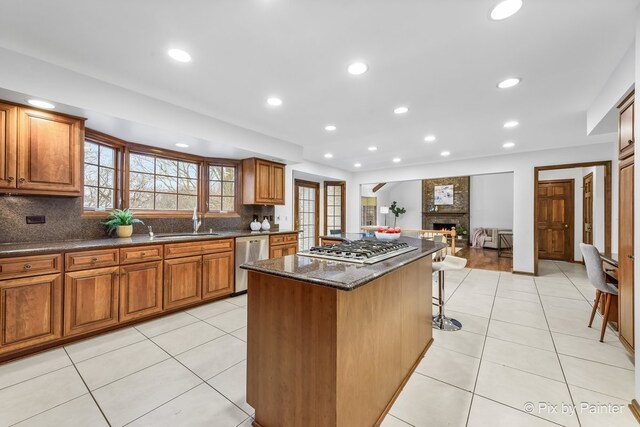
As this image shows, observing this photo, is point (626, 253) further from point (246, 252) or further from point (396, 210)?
point (396, 210)

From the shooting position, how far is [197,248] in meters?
3.36

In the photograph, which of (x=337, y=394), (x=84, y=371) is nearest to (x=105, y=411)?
(x=84, y=371)

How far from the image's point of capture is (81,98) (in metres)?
2.38

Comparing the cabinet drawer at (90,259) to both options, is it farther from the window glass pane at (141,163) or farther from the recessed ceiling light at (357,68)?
the recessed ceiling light at (357,68)

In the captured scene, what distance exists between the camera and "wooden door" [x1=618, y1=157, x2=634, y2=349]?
6.70 feet

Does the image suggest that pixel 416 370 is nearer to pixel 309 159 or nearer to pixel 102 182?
Result: pixel 102 182

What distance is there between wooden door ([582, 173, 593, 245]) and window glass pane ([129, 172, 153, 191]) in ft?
27.3

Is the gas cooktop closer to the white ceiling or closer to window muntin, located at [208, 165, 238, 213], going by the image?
the white ceiling

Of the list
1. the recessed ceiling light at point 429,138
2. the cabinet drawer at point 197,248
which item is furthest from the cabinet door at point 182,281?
the recessed ceiling light at point 429,138

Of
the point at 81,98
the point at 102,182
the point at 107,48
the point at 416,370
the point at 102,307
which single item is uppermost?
the point at 107,48

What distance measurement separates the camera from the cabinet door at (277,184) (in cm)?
476

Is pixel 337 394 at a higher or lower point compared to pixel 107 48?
lower

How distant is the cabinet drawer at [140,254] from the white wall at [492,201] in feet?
31.7

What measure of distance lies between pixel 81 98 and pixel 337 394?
3.12 metres
